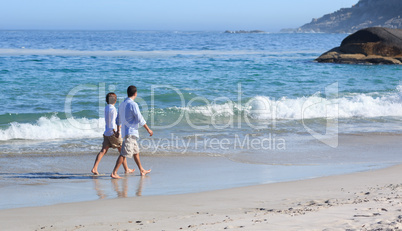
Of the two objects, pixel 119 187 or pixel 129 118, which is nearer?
pixel 119 187

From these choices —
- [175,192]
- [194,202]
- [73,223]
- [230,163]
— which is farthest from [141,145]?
[73,223]

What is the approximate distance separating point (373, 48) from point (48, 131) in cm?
2205

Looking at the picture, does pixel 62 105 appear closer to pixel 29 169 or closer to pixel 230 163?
pixel 29 169

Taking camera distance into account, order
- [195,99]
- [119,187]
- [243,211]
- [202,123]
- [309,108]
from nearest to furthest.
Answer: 1. [243,211]
2. [119,187]
3. [202,123]
4. [309,108]
5. [195,99]

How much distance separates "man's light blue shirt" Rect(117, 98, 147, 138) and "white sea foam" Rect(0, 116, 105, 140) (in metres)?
3.89

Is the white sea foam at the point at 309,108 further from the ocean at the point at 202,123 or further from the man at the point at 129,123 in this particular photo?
the man at the point at 129,123

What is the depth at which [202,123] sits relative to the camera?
12.9 metres

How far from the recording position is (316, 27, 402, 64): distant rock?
2747 cm

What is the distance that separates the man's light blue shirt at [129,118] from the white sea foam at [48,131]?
153 inches

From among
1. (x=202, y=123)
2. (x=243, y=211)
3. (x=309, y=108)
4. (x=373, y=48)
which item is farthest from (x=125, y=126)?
(x=373, y=48)

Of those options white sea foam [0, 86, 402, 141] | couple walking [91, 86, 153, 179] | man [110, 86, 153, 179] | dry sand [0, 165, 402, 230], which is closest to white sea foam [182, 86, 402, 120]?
white sea foam [0, 86, 402, 141]

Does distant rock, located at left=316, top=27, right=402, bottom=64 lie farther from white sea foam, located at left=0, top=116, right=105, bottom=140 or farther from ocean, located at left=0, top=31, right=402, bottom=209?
white sea foam, located at left=0, top=116, right=105, bottom=140

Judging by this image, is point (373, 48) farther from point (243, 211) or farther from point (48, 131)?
point (243, 211)

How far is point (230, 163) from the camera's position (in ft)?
27.8
